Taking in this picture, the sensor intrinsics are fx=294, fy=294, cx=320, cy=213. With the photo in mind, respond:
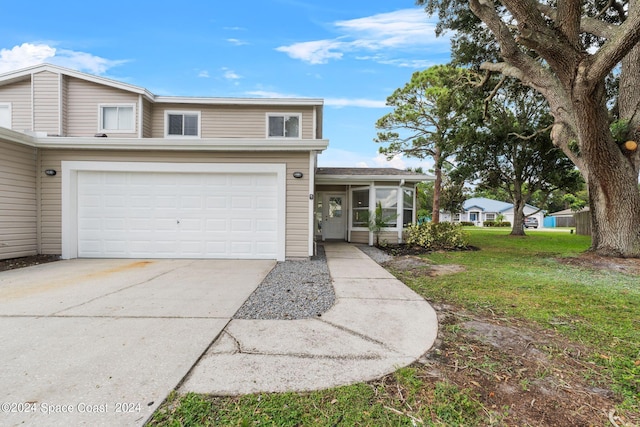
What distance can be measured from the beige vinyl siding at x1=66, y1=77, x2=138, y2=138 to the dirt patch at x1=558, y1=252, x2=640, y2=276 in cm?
1391

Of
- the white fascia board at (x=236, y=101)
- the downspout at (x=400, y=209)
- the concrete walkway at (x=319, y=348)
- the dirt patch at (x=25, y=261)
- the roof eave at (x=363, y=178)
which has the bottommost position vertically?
the dirt patch at (x=25, y=261)

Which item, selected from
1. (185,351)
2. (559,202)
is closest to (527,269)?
(185,351)

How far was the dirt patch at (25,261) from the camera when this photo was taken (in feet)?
21.0

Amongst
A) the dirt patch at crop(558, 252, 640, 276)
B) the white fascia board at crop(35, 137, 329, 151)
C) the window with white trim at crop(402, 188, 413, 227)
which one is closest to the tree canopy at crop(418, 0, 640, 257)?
the dirt patch at crop(558, 252, 640, 276)

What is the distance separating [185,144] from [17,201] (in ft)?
13.7

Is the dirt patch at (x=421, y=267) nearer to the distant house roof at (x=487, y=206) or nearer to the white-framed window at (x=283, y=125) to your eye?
the white-framed window at (x=283, y=125)

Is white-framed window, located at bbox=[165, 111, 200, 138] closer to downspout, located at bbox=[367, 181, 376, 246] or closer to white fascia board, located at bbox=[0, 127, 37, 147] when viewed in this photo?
white fascia board, located at bbox=[0, 127, 37, 147]

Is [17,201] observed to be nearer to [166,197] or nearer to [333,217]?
[166,197]

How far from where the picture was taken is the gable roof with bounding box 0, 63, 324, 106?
9859 mm

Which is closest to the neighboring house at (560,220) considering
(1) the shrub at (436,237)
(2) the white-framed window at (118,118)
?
(1) the shrub at (436,237)

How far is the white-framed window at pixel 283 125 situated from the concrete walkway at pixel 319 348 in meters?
8.21

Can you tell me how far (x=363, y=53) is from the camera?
40.7 feet

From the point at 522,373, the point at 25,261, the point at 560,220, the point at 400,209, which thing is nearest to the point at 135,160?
the point at 25,261

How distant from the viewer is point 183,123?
36.7ft
